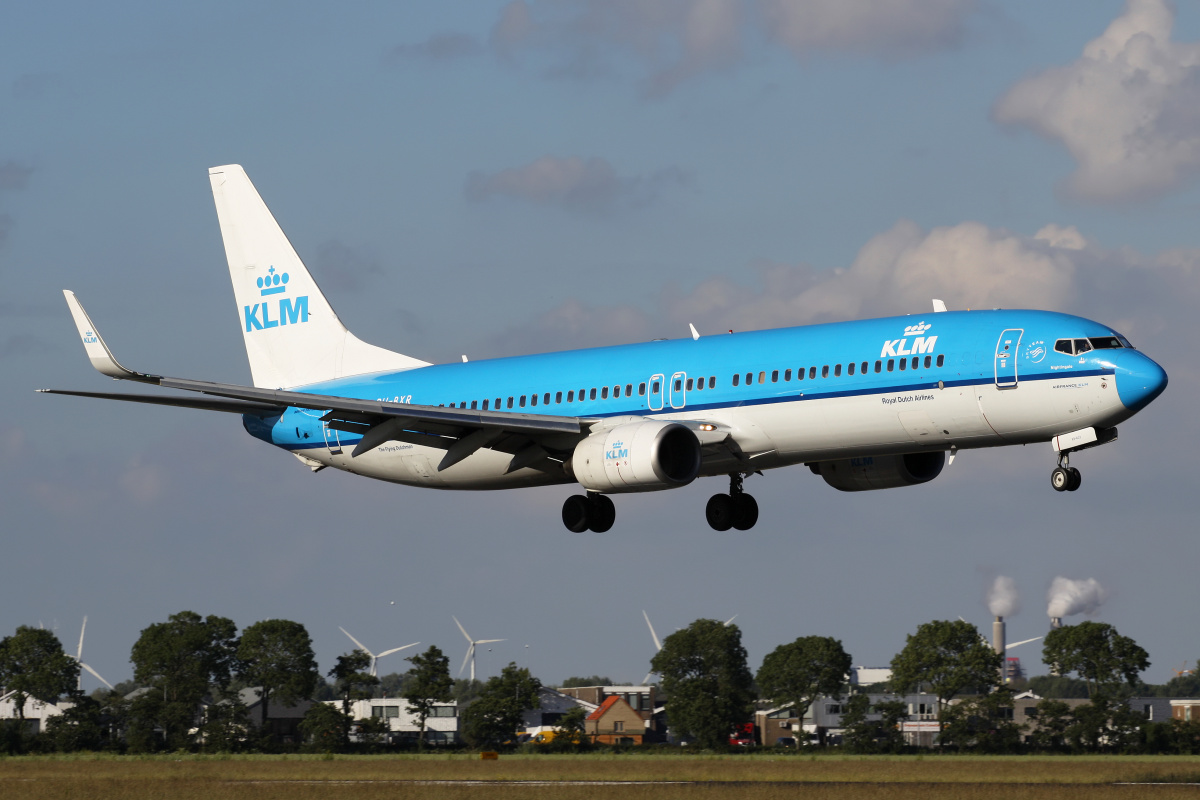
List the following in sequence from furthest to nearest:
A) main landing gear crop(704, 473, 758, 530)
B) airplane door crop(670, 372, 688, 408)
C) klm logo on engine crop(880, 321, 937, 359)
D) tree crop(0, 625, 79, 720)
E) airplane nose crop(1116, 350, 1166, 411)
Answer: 1. tree crop(0, 625, 79, 720)
2. main landing gear crop(704, 473, 758, 530)
3. airplane door crop(670, 372, 688, 408)
4. klm logo on engine crop(880, 321, 937, 359)
5. airplane nose crop(1116, 350, 1166, 411)

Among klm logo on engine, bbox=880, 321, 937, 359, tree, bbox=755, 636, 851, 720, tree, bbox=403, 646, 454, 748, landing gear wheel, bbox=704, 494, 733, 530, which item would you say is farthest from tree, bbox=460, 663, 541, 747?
klm logo on engine, bbox=880, 321, 937, 359

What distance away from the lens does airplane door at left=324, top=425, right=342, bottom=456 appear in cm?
6016

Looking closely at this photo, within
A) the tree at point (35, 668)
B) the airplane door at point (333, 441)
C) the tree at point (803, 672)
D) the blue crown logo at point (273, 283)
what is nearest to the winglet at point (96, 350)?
the airplane door at point (333, 441)

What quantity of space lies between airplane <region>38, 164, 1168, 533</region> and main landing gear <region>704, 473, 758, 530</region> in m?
0.06

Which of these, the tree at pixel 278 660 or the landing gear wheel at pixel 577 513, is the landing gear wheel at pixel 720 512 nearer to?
the landing gear wheel at pixel 577 513

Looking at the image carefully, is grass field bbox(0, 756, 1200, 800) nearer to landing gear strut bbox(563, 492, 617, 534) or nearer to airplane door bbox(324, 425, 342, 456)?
landing gear strut bbox(563, 492, 617, 534)

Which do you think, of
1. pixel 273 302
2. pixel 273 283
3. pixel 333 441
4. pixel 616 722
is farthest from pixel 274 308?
pixel 616 722

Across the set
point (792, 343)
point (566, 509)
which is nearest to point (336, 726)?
point (566, 509)

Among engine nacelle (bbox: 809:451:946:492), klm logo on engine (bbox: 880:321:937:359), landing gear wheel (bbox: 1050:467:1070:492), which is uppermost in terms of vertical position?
klm logo on engine (bbox: 880:321:937:359)

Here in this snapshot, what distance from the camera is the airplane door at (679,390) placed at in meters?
50.2

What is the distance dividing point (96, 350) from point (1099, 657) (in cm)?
12581

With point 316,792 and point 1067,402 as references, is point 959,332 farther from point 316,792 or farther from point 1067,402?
point 316,792

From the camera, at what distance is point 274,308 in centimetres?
6619

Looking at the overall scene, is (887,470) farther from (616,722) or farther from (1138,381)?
(616,722)
